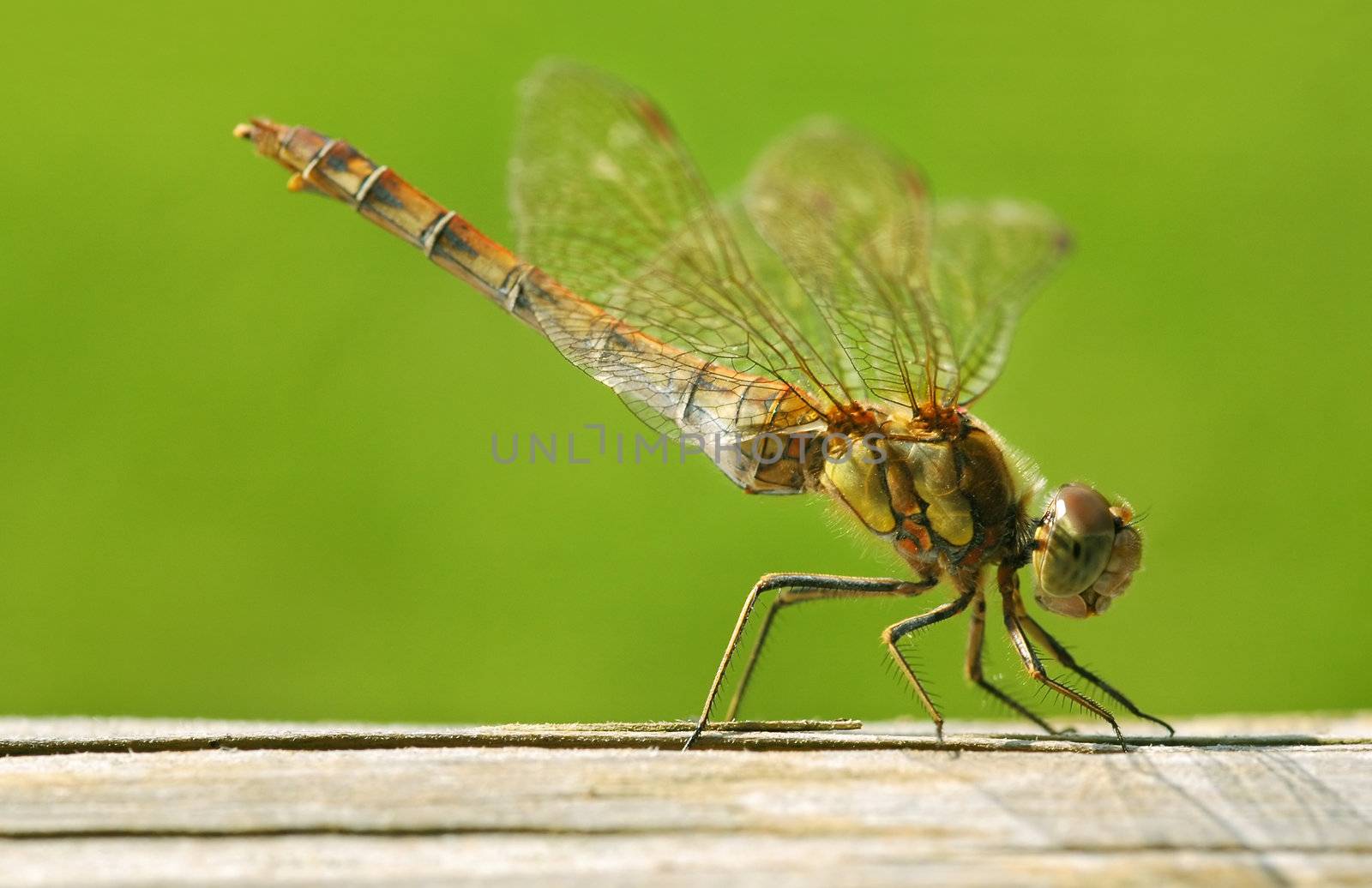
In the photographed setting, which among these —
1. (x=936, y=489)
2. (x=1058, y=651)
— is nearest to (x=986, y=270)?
(x=936, y=489)

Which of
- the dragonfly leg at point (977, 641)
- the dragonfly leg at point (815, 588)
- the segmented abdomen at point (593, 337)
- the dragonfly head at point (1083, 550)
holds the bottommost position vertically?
the dragonfly leg at point (977, 641)

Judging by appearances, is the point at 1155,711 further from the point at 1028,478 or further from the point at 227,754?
the point at 227,754

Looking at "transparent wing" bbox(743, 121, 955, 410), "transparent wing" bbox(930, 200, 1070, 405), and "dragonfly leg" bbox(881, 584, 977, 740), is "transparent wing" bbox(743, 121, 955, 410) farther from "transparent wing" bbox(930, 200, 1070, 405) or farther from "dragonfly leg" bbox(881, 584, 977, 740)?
"dragonfly leg" bbox(881, 584, 977, 740)

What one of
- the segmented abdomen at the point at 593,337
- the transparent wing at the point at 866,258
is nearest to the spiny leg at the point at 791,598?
the segmented abdomen at the point at 593,337

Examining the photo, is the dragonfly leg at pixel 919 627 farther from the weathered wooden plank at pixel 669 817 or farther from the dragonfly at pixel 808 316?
the weathered wooden plank at pixel 669 817

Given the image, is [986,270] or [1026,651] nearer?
[1026,651]

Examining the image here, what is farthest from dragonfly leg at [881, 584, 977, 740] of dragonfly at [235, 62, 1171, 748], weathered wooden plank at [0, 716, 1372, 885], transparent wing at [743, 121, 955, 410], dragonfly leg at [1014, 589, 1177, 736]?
weathered wooden plank at [0, 716, 1372, 885]

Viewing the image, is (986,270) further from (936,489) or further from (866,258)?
(936,489)
